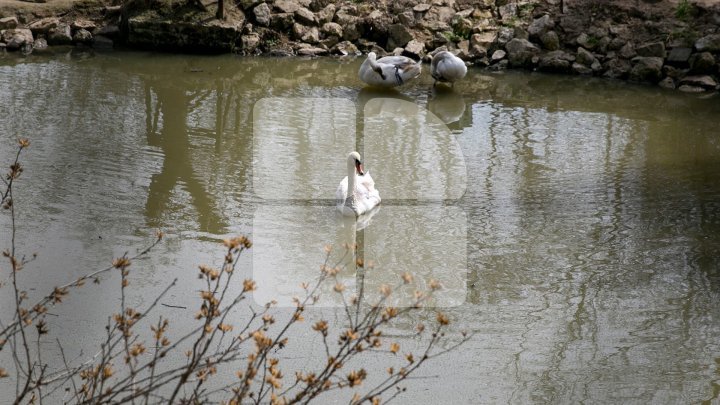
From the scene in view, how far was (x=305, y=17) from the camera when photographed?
518 inches

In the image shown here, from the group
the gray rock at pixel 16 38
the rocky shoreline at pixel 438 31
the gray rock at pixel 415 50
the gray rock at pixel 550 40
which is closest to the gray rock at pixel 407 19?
the rocky shoreline at pixel 438 31

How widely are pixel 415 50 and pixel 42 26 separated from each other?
196 inches

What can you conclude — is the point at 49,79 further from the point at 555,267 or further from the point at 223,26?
the point at 555,267

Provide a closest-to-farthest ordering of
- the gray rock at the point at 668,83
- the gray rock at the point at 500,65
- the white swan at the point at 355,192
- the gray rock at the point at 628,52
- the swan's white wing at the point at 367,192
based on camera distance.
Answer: the white swan at the point at 355,192 < the swan's white wing at the point at 367,192 < the gray rock at the point at 668,83 < the gray rock at the point at 628,52 < the gray rock at the point at 500,65

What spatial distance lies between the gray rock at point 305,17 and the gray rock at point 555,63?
3177mm

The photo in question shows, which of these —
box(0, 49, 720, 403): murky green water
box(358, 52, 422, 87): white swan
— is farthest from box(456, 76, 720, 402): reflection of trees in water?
box(358, 52, 422, 87): white swan

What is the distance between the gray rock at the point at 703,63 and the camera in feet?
37.8

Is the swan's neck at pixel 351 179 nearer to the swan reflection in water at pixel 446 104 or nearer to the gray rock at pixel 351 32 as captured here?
the swan reflection in water at pixel 446 104

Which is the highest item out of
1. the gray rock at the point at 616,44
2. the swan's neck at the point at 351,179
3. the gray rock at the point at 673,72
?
the gray rock at the point at 616,44

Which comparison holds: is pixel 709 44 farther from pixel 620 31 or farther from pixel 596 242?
pixel 596 242

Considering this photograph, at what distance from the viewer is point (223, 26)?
1259 centimetres

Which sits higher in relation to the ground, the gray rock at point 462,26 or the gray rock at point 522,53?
the gray rock at point 462,26

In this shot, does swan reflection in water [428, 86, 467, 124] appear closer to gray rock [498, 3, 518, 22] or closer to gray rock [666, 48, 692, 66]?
gray rock [498, 3, 518, 22]

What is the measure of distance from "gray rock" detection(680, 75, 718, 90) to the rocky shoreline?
16 mm
